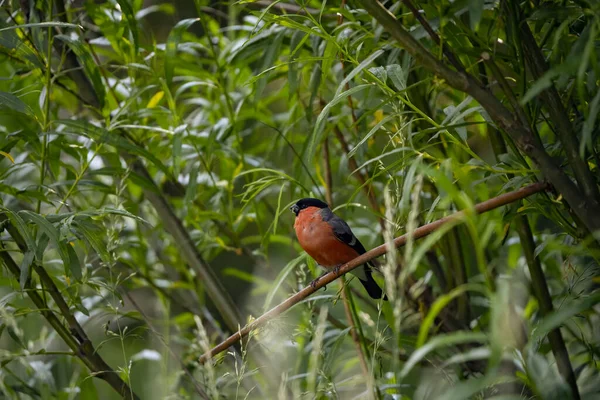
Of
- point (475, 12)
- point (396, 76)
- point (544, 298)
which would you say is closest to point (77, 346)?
point (396, 76)

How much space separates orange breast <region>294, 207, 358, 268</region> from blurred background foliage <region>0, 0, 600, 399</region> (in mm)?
88

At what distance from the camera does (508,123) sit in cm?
122

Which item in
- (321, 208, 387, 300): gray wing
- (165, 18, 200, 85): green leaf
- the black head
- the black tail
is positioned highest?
(165, 18, 200, 85): green leaf

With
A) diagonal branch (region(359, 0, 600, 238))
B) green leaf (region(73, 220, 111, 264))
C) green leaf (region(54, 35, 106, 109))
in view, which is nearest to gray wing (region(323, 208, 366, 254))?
green leaf (region(54, 35, 106, 109))

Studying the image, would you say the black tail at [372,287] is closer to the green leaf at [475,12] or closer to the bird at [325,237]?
the bird at [325,237]

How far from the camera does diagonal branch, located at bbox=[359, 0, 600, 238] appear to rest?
119 centimetres

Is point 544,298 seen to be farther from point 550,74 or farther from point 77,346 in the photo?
point 77,346

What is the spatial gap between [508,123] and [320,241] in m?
1.19

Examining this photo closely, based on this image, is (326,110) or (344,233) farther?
(344,233)

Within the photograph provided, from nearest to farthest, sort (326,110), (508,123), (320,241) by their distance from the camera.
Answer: (508,123), (326,110), (320,241)

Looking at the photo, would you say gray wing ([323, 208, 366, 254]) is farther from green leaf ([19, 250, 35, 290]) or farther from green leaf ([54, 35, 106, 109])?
green leaf ([19, 250, 35, 290])

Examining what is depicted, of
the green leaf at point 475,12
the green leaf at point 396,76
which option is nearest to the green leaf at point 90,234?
the green leaf at point 396,76

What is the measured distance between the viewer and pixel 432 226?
1.19 meters

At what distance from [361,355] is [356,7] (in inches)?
36.8
